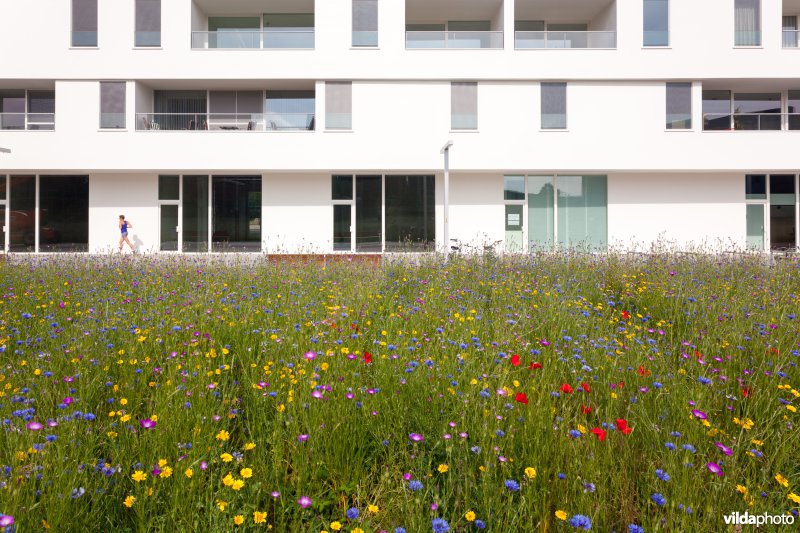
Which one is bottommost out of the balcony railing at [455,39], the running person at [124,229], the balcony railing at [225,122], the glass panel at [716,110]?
the running person at [124,229]

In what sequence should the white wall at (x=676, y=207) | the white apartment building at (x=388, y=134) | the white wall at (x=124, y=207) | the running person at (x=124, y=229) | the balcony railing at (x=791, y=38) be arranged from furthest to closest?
the balcony railing at (x=791, y=38), the white wall at (x=676, y=207), the white wall at (x=124, y=207), the white apartment building at (x=388, y=134), the running person at (x=124, y=229)

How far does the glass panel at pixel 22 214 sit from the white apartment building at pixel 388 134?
0.20 ft

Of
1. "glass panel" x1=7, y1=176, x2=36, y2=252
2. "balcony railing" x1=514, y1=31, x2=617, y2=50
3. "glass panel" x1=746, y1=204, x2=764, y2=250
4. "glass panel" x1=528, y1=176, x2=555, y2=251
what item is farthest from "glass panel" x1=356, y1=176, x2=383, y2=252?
"glass panel" x1=746, y1=204, x2=764, y2=250

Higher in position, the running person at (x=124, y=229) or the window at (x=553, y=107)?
the window at (x=553, y=107)

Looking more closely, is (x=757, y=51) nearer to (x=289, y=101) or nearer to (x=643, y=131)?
(x=643, y=131)

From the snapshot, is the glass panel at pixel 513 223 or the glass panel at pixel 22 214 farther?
the glass panel at pixel 513 223

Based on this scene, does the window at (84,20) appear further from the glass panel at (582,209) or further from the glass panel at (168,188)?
the glass panel at (582,209)

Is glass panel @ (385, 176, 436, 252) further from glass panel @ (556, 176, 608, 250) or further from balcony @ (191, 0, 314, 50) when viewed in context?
balcony @ (191, 0, 314, 50)

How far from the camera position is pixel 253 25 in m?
22.4

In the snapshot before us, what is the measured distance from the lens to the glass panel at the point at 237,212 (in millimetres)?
20641

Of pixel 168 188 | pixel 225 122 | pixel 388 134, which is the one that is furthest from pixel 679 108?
pixel 168 188

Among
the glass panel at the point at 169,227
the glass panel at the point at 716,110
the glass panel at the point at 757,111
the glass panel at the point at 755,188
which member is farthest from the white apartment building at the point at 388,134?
the glass panel at the point at 757,111

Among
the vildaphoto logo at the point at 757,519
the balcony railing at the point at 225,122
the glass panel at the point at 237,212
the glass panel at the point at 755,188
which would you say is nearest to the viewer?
the vildaphoto logo at the point at 757,519

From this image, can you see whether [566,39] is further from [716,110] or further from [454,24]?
[716,110]
